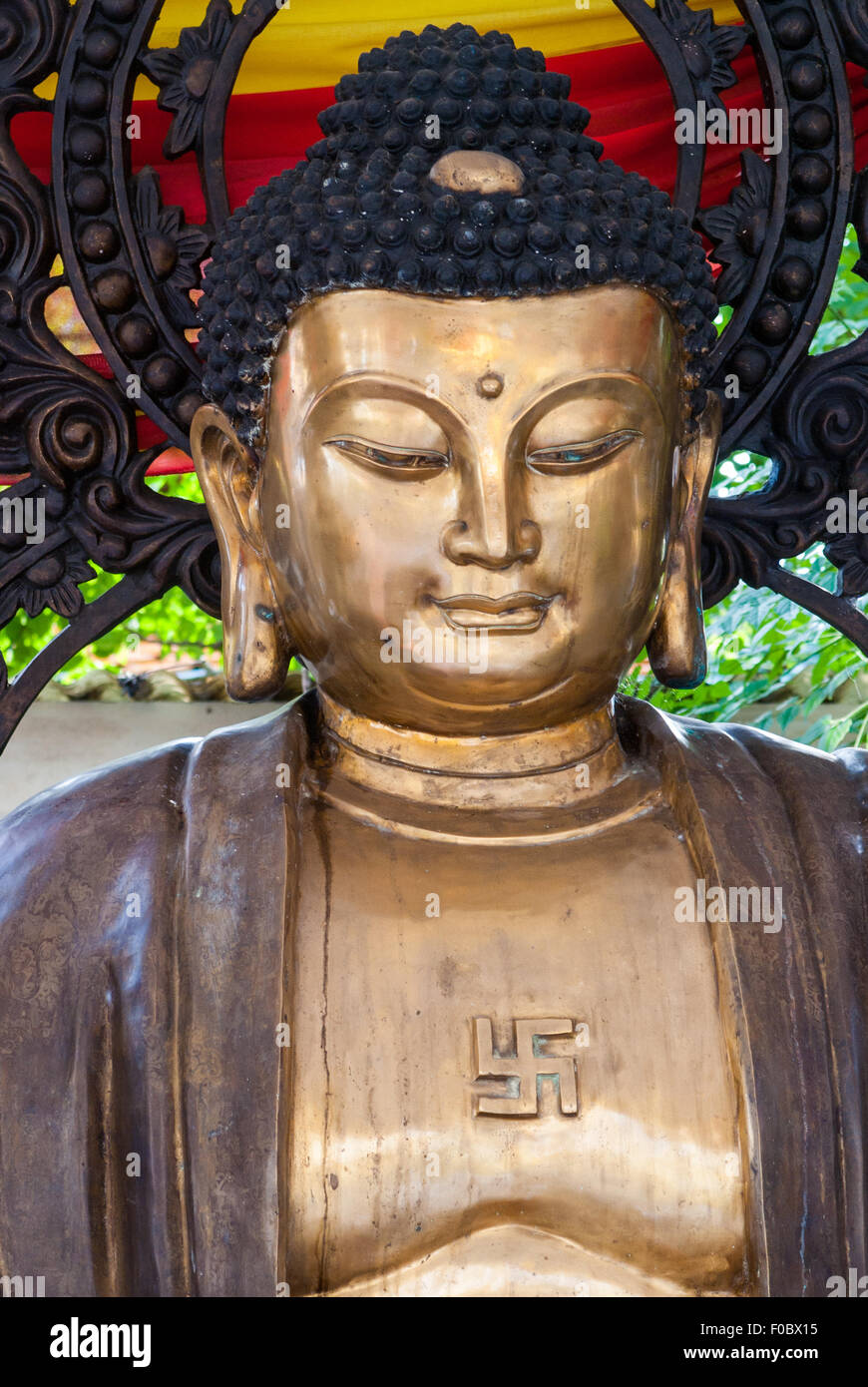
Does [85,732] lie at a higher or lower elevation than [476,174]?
lower

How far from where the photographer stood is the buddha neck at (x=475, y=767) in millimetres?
2502

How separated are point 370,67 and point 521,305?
43 cm

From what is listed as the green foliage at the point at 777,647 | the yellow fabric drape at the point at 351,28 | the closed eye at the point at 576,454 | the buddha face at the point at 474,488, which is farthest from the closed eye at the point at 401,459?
the green foliage at the point at 777,647

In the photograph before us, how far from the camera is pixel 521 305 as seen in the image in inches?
91.6

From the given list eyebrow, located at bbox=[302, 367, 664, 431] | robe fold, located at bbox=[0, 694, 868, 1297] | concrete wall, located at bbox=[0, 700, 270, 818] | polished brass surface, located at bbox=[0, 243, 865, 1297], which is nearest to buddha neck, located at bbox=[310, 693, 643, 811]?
polished brass surface, located at bbox=[0, 243, 865, 1297]

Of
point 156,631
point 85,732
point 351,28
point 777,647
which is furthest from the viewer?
→ point 156,631

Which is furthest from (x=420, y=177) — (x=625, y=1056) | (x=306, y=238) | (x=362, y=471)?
(x=625, y=1056)

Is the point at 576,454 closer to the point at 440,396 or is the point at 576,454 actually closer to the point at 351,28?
the point at 440,396

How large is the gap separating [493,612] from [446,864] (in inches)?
13.1

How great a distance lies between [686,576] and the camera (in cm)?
260

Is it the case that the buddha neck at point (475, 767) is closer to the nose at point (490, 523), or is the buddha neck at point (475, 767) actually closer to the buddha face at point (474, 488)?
the buddha face at point (474, 488)

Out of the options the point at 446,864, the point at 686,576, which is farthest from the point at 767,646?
the point at 446,864

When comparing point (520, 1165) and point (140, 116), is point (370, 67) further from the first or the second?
point (520, 1165)

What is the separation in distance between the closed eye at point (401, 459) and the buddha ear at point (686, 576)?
42cm
